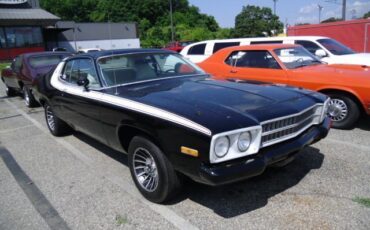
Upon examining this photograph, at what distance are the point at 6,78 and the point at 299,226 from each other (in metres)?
11.1

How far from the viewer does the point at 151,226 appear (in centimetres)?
312

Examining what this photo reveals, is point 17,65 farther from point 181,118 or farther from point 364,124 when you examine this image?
point 364,124

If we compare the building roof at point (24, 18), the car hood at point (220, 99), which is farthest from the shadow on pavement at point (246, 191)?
the building roof at point (24, 18)

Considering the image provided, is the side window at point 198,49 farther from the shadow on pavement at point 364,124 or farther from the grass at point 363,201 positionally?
the grass at point 363,201

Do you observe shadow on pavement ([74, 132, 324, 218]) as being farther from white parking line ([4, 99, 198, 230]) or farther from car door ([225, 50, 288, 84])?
car door ([225, 50, 288, 84])

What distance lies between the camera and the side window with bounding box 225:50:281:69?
6.54 m

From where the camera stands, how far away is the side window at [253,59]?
6.54 metres

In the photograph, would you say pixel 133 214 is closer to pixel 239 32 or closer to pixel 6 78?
pixel 6 78

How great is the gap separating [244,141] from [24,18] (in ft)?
133


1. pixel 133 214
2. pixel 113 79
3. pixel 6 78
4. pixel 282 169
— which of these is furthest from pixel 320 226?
pixel 6 78

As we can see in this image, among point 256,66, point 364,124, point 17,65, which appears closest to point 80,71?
point 256,66

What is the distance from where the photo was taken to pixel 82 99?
4508mm

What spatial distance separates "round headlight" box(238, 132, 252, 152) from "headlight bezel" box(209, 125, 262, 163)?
0.06ft

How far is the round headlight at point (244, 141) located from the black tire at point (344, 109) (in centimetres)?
337
